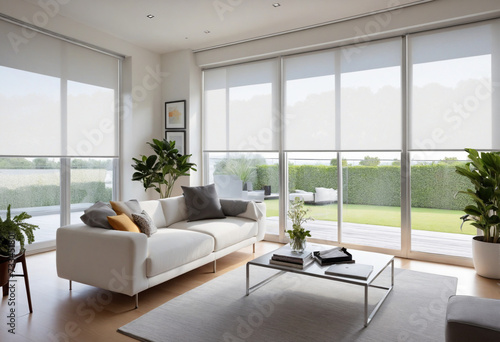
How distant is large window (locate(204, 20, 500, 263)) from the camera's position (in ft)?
13.6

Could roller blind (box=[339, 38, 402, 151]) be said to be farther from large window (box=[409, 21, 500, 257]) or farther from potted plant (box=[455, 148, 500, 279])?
potted plant (box=[455, 148, 500, 279])

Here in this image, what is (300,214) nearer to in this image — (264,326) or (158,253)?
(264,326)

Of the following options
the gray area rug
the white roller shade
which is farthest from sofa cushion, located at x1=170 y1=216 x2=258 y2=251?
the white roller shade

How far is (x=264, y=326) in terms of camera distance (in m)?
2.61

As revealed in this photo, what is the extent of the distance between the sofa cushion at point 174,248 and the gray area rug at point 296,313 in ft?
1.01

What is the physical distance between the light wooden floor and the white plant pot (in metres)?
0.08

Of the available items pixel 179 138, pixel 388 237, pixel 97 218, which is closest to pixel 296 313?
pixel 97 218

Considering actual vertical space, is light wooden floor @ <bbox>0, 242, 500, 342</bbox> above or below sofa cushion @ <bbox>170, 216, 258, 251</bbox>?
below

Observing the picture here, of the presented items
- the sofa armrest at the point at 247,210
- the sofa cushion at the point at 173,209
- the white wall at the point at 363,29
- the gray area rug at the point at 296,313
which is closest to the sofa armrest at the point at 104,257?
the gray area rug at the point at 296,313

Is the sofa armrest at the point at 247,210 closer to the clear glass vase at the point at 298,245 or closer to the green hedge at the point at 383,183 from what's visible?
the green hedge at the point at 383,183

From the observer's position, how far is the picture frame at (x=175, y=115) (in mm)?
5918

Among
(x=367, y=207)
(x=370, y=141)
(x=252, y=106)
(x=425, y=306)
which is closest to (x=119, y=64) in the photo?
(x=252, y=106)

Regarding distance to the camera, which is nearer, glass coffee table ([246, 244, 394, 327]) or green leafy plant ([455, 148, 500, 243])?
glass coffee table ([246, 244, 394, 327])

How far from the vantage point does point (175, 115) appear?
19.7 feet
